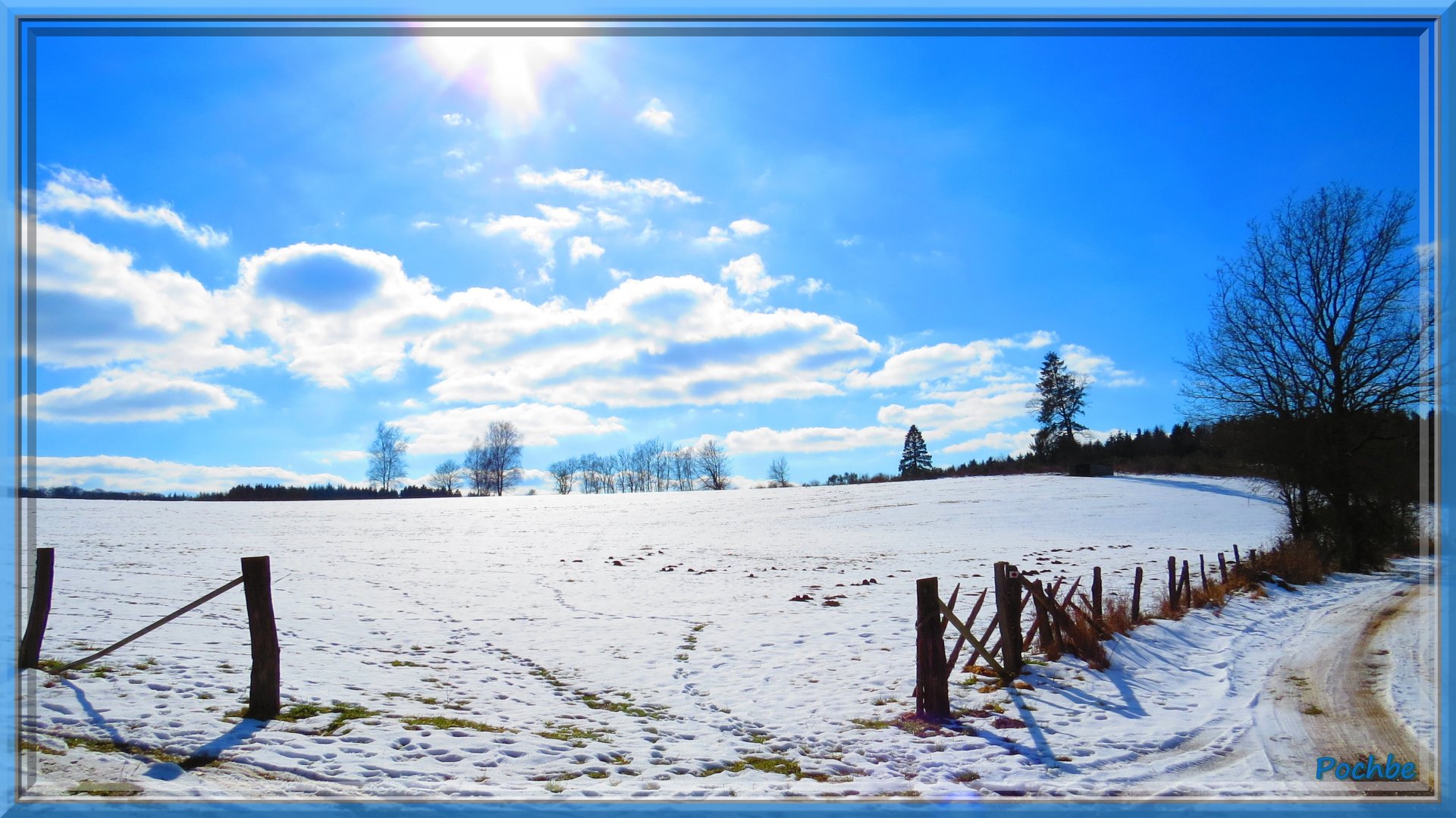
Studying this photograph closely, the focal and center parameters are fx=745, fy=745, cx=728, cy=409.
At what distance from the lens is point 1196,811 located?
586cm

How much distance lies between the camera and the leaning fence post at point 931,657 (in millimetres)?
8438

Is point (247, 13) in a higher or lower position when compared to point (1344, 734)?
higher

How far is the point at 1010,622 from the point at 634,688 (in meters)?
5.18

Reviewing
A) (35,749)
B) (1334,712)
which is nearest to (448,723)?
(35,749)

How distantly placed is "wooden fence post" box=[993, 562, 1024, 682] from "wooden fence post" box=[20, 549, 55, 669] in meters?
11.5

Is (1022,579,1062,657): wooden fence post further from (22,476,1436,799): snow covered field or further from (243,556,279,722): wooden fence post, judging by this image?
(243,556,279,722): wooden fence post

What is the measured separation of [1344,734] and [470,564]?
2387cm

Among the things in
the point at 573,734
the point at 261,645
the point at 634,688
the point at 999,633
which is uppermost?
the point at 261,645

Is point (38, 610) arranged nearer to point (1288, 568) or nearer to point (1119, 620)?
point (1119, 620)

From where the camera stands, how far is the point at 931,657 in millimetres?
8500

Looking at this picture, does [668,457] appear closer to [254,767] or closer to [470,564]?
[470,564]

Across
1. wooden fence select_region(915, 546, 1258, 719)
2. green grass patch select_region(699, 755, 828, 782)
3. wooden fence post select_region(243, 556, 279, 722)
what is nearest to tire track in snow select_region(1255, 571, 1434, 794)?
wooden fence select_region(915, 546, 1258, 719)

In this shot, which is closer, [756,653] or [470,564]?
[756,653]

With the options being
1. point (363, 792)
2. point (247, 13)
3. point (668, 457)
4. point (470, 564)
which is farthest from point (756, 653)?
point (668, 457)
